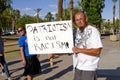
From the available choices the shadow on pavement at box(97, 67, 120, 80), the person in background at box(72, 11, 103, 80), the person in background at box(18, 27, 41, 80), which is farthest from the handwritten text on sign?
the shadow on pavement at box(97, 67, 120, 80)

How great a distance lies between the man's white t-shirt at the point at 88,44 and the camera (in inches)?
183

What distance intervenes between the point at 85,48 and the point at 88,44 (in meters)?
0.08

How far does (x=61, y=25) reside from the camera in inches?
224

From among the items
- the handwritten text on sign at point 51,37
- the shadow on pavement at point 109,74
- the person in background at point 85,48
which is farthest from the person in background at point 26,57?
the person in background at point 85,48

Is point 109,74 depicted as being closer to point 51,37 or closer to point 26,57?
point 26,57

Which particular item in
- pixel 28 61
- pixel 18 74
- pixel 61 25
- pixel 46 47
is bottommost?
pixel 18 74

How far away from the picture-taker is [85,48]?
471 cm

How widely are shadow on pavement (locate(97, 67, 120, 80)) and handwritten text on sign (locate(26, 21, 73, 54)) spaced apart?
392 centimetres

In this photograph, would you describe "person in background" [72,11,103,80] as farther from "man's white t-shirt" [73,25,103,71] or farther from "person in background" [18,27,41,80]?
"person in background" [18,27,41,80]

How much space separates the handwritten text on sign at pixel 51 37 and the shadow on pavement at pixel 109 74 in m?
3.92

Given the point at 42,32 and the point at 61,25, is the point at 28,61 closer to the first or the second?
the point at 42,32

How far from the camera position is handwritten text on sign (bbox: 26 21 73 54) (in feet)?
18.1

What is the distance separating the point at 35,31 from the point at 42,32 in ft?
0.59

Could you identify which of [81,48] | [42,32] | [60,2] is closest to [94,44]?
[81,48]
